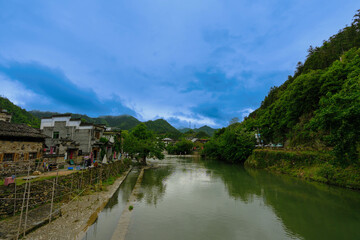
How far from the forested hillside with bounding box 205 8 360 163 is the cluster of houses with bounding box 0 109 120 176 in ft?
90.9

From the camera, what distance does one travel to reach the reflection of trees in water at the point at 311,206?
1115cm

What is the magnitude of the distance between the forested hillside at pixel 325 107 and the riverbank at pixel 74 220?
2165cm

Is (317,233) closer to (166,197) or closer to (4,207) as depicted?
(166,197)

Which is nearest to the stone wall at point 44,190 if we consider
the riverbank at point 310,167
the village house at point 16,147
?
the village house at point 16,147

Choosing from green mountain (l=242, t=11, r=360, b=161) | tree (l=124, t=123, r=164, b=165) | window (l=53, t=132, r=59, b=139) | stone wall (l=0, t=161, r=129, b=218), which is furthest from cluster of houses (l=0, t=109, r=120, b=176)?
green mountain (l=242, t=11, r=360, b=161)

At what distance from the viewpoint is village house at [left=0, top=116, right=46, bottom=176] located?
1415cm

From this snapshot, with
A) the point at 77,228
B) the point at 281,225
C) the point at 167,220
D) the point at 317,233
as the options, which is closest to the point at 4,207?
the point at 77,228

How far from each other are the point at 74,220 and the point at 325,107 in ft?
83.2

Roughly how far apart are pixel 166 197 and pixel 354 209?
16.6 metres

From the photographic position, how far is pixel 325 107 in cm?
1880

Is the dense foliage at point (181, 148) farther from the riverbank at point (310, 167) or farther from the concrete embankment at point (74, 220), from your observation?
the concrete embankment at point (74, 220)

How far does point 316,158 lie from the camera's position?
83.3 feet

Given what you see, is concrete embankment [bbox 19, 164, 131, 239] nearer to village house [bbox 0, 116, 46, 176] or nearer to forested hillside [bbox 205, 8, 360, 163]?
village house [bbox 0, 116, 46, 176]

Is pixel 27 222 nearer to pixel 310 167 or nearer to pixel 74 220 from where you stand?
pixel 74 220
